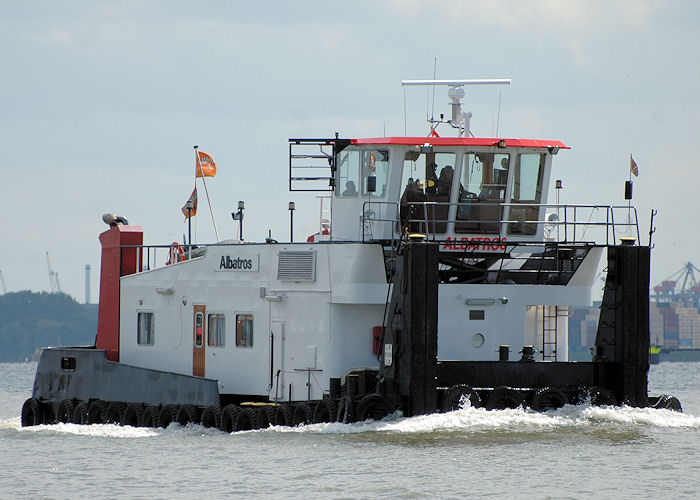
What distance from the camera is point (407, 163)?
993 inches

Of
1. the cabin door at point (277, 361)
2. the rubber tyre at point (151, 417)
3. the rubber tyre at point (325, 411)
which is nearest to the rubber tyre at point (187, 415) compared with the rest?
the rubber tyre at point (151, 417)

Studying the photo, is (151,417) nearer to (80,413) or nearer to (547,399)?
(80,413)

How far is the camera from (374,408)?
22.6m

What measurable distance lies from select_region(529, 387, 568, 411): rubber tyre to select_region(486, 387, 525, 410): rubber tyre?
9.6 inches

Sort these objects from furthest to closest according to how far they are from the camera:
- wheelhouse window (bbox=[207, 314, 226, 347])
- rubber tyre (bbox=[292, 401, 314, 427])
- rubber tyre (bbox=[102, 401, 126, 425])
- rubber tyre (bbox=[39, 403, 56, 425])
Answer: rubber tyre (bbox=[39, 403, 56, 425]), rubber tyre (bbox=[102, 401, 126, 425]), wheelhouse window (bbox=[207, 314, 226, 347]), rubber tyre (bbox=[292, 401, 314, 427])

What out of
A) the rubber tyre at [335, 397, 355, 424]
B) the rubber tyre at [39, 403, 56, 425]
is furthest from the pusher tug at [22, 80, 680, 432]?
the rubber tyre at [39, 403, 56, 425]

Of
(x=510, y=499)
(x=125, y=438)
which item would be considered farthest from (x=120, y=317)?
(x=510, y=499)

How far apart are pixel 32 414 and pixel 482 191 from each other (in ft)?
36.2

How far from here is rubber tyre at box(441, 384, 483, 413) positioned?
74.4 feet

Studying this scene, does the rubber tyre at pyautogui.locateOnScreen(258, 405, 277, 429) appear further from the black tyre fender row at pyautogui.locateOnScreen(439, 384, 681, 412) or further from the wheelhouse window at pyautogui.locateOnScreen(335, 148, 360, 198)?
the wheelhouse window at pyautogui.locateOnScreen(335, 148, 360, 198)

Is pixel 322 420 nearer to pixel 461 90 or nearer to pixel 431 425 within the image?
pixel 431 425

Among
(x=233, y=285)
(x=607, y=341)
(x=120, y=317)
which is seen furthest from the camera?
(x=120, y=317)

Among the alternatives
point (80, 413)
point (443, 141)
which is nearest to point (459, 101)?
point (443, 141)

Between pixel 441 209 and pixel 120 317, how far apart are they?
7.77m
